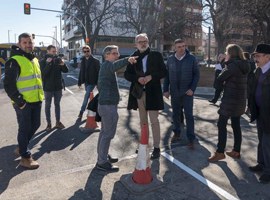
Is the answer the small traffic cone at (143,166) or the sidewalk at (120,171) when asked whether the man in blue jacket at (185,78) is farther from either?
the small traffic cone at (143,166)

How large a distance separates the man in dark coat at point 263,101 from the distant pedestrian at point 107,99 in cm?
194

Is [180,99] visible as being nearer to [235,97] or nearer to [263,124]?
[235,97]

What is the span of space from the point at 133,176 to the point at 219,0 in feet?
55.9

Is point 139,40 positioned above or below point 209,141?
above

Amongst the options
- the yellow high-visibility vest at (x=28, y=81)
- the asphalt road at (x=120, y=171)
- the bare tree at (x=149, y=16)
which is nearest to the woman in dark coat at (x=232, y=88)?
the asphalt road at (x=120, y=171)

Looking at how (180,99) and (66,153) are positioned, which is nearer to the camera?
(66,153)

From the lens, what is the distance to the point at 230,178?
13.7 ft

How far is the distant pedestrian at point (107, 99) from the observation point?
13.9 ft

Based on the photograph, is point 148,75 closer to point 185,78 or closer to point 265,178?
point 185,78

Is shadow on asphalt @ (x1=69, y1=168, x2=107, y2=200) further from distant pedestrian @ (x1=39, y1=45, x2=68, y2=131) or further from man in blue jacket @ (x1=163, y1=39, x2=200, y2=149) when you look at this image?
distant pedestrian @ (x1=39, y1=45, x2=68, y2=131)

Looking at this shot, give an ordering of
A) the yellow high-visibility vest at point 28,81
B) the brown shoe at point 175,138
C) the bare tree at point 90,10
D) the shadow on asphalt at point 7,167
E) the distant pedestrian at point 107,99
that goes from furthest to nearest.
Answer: the bare tree at point 90,10 → the brown shoe at point 175,138 → the yellow high-visibility vest at point 28,81 → the distant pedestrian at point 107,99 → the shadow on asphalt at point 7,167

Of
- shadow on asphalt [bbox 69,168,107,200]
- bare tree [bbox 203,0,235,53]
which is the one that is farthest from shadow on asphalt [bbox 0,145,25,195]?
bare tree [bbox 203,0,235,53]

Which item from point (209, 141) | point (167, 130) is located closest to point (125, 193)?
point (209, 141)

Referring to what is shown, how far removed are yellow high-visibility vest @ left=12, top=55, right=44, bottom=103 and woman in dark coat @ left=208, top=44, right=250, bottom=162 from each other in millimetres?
2847
